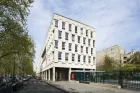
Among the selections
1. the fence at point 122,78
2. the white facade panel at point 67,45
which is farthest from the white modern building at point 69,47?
the fence at point 122,78

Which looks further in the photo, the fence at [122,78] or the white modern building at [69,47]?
the white modern building at [69,47]

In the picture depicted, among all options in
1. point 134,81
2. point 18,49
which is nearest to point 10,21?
point 18,49

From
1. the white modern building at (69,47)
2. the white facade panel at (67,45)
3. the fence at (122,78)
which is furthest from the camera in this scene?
the white modern building at (69,47)

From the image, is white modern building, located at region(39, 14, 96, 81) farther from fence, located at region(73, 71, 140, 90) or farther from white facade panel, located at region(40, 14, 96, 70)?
fence, located at region(73, 71, 140, 90)

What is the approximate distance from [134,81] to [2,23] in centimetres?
1443

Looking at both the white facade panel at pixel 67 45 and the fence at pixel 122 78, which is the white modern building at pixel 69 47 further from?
the fence at pixel 122 78

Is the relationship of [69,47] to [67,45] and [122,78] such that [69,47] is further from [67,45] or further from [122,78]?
[122,78]

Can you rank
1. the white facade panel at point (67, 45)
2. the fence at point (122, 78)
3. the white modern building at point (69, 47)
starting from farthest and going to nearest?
the white modern building at point (69, 47) < the white facade panel at point (67, 45) < the fence at point (122, 78)

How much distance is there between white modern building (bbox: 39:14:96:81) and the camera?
60.4 m

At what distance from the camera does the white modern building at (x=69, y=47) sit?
6041 centimetres

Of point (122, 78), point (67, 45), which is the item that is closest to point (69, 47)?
point (67, 45)

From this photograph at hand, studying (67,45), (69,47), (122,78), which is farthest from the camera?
(69,47)

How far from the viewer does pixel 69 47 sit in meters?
63.8

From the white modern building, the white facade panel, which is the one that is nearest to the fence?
the white facade panel
